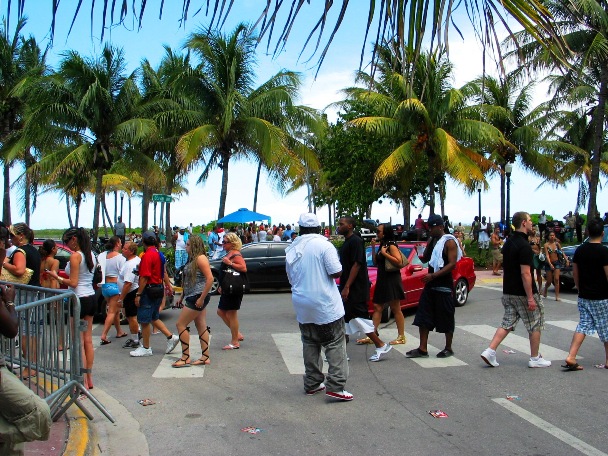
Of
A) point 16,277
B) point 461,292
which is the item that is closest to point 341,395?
point 16,277

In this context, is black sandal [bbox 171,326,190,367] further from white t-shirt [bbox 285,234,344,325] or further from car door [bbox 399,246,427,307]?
car door [bbox 399,246,427,307]

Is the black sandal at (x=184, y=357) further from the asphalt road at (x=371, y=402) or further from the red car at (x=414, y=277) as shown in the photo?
the red car at (x=414, y=277)

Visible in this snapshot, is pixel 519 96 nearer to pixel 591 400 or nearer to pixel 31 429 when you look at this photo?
pixel 591 400

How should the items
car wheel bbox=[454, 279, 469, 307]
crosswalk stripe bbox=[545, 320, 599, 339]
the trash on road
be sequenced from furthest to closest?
car wheel bbox=[454, 279, 469, 307]
crosswalk stripe bbox=[545, 320, 599, 339]
the trash on road

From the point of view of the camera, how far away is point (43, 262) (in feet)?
29.9

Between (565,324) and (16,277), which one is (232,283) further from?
(565,324)

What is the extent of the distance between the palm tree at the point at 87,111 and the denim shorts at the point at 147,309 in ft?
54.0

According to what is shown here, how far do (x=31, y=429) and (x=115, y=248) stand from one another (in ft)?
22.1

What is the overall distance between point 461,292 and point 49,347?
10281 mm

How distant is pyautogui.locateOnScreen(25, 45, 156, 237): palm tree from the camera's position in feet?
79.5

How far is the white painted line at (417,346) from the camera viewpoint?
8398mm

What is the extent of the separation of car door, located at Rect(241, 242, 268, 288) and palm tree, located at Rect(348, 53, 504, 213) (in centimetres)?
917

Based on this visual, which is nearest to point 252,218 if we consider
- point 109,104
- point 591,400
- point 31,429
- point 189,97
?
point 189,97

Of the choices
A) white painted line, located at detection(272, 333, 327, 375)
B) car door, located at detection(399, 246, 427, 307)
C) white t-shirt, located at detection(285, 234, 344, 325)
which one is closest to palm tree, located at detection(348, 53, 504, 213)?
car door, located at detection(399, 246, 427, 307)
